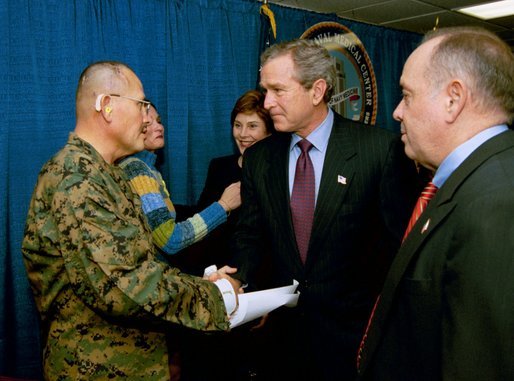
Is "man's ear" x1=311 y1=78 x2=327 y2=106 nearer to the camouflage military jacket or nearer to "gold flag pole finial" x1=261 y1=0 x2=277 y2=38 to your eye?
the camouflage military jacket

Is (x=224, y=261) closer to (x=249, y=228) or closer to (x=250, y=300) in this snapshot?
(x=249, y=228)

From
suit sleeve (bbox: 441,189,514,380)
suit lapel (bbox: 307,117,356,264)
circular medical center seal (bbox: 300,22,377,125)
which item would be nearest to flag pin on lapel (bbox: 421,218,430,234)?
suit sleeve (bbox: 441,189,514,380)

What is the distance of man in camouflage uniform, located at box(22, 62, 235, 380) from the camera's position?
1.22m

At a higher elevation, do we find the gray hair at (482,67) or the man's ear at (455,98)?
the gray hair at (482,67)

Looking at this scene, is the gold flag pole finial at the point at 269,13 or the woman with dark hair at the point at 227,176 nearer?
the woman with dark hair at the point at 227,176

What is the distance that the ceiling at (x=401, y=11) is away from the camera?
386 cm

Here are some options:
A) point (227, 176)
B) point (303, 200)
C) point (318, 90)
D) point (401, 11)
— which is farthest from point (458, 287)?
point (401, 11)

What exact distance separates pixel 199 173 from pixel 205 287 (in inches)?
71.0

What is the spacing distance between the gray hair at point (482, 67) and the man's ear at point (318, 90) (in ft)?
3.11

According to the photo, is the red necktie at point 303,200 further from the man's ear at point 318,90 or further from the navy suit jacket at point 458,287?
the navy suit jacket at point 458,287

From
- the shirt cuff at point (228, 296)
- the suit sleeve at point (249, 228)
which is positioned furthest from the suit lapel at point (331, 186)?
the shirt cuff at point (228, 296)

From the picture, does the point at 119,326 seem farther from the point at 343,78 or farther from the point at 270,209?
the point at 343,78

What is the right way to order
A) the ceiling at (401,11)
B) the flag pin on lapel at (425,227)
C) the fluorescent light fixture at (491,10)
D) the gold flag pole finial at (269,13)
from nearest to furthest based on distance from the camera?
the flag pin on lapel at (425,227) < the gold flag pole finial at (269,13) < the ceiling at (401,11) < the fluorescent light fixture at (491,10)

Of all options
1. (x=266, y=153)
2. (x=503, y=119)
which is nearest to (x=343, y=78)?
(x=266, y=153)
